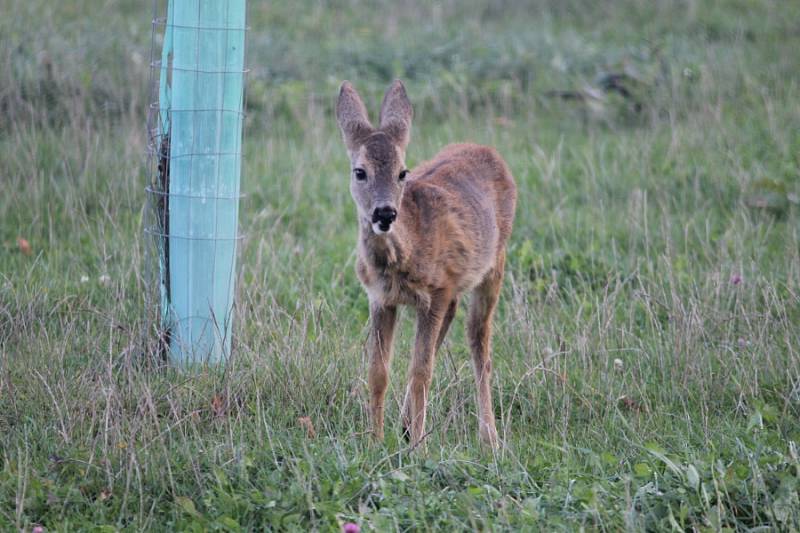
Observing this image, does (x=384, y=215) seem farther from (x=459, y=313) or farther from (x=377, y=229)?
(x=459, y=313)

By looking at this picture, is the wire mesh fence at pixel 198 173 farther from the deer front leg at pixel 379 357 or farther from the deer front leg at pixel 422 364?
the deer front leg at pixel 422 364

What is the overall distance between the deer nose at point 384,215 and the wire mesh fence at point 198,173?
31.7 inches

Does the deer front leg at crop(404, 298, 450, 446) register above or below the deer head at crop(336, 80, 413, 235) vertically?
below

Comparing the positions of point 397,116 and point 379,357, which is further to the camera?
point 397,116

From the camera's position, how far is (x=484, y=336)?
5355 mm

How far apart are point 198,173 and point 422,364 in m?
1.38

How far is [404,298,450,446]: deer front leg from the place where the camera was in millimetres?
4609

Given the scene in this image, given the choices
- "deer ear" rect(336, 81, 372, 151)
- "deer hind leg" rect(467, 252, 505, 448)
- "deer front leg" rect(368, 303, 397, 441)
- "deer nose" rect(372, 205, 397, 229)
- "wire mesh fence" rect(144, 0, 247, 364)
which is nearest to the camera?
"deer nose" rect(372, 205, 397, 229)

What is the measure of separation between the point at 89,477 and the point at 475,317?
234 centimetres

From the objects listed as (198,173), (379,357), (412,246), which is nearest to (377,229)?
(412,246)

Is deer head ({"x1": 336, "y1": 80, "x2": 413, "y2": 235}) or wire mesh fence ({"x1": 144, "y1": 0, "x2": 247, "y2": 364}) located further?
wire mesh fence ({"x1": 144, "y1": 0, "x2": 247, "y2": 364})

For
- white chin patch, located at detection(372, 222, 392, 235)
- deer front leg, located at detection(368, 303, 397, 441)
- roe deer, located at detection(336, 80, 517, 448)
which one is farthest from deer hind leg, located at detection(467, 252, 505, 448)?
white chin patch, located at detection(372, 222, 392, 235)

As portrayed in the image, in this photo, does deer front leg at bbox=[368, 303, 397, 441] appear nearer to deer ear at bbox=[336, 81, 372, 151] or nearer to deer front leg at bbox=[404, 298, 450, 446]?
deer front leg at bbox=[404, 298, 450, 446]

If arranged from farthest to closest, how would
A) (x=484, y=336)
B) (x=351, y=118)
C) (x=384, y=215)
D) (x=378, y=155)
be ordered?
1. (x=484, y=336)
2. (x=351, y=118)
3. (x=378, y=155)
4. (x=384, y=215)
